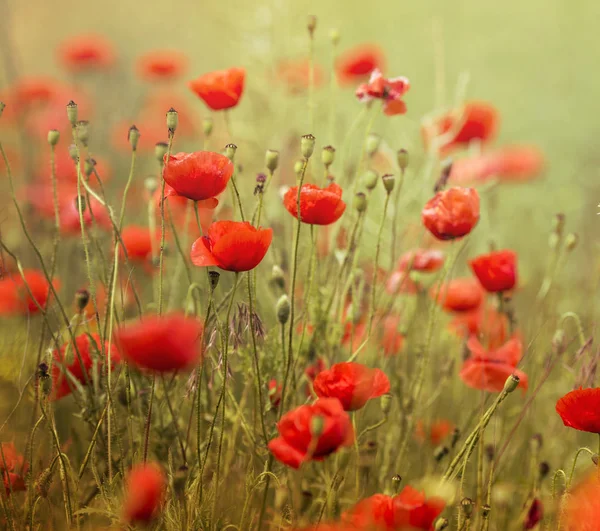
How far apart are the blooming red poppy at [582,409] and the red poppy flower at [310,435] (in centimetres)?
33

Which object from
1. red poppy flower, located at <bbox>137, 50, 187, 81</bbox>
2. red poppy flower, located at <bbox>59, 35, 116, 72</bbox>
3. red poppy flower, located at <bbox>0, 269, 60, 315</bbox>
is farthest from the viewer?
red poppy flower, located at <bbox>59, 35, 116, 72</bbox>

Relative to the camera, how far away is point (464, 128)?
217 centimetres

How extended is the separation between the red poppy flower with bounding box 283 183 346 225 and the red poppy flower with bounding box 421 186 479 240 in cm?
21

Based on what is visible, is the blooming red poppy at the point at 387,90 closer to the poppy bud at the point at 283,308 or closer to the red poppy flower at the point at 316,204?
the red poppy flower at the point at 316,204

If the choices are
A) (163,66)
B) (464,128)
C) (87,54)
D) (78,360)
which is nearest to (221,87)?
(78,360)

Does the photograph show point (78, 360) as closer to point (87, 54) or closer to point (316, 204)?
point (316, 204)

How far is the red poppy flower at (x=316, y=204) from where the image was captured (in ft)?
3.52

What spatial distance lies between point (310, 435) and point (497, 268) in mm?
590

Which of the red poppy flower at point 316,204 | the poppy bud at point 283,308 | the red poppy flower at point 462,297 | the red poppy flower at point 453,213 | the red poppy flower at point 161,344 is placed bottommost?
the red poppy flower at point 462,297

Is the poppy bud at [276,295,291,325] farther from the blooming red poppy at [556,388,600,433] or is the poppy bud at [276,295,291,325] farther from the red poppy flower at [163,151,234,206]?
the blooming red poppy at [556,388,600,433]

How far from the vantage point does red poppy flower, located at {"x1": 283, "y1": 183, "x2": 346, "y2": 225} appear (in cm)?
107

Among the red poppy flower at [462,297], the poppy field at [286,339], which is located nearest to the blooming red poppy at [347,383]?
the poppy field at [286,339]

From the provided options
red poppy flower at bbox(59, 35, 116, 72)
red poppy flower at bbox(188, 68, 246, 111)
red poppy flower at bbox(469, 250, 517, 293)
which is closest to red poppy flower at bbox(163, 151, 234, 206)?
red poppy flower at bbox(188, 68, 246, 111)

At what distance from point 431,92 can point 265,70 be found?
7.29ft
